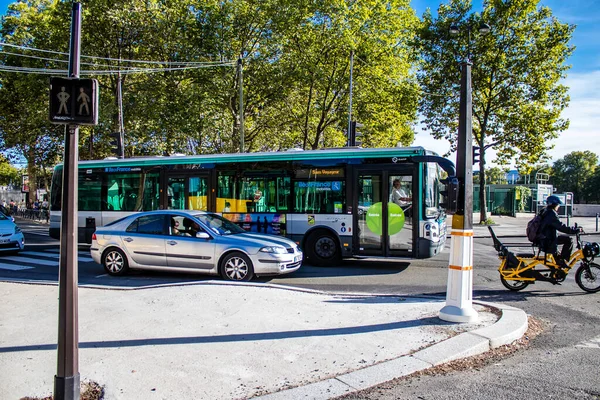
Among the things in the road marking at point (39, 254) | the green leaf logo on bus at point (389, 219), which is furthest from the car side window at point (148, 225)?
the road marking at point (39, 254)

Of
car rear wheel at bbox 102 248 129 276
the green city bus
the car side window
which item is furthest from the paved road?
the car side window

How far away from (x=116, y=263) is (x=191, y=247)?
204 cm

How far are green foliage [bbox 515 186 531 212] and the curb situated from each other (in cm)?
3792

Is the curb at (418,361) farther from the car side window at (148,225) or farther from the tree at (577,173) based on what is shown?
the tree at (577,173)

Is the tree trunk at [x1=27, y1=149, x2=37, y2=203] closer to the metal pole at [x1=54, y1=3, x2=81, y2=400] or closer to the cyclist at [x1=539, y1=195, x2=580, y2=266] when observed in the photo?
the metal pole at [x1=54, y1=3, x2=81, y2=400]

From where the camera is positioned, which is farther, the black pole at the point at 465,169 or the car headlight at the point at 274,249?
the car headlight at the point at 274,249

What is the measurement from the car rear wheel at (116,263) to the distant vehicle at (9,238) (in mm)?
5716

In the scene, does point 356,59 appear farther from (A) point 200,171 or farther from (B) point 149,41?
(A) point 200,171

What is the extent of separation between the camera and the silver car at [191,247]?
9.49 m

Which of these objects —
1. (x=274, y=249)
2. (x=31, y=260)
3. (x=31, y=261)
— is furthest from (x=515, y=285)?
(x=31, y=260)

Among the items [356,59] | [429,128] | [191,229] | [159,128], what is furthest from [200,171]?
[429,128]

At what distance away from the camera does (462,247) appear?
242 inches

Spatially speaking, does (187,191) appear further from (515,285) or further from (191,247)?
(515,285)

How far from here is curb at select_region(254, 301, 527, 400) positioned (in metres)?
4.07
